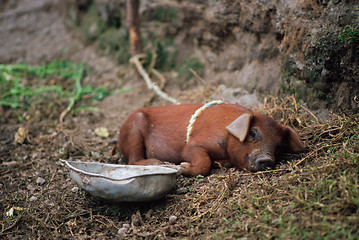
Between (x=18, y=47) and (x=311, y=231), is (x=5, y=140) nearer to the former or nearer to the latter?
(x=18, y=47)

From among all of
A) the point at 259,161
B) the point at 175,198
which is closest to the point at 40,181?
the point at 175,198

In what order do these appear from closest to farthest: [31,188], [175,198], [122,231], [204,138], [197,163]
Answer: [122,231], [175,198], [197,163], [204,138], [31,188]

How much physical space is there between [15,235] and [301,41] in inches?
137

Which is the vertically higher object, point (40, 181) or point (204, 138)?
point (204, 138)

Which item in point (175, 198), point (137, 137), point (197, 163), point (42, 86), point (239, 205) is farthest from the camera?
point (42, 86)

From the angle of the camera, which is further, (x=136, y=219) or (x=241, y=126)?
(x=241, y=126)

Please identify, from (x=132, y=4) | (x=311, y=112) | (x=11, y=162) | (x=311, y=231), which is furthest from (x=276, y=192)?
(x=132, y=4)

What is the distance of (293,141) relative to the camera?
3.46m

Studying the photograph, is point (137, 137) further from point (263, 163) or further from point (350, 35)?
point (350, 35)

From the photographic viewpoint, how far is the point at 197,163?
361 cm

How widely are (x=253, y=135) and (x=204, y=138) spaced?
52 centimetres

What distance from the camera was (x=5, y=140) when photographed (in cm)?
509

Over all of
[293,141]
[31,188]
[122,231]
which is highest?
[293,141]

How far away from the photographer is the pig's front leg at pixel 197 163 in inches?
141
